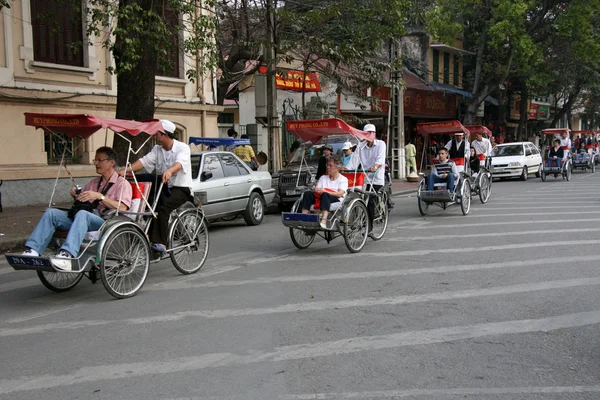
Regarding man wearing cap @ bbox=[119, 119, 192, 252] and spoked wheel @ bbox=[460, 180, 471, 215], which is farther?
spoked wheel @ bbox=[460, 180, 471, 215]

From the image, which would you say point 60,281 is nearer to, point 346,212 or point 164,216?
point 164,216

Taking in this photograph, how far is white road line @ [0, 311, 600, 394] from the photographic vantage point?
4465 mm

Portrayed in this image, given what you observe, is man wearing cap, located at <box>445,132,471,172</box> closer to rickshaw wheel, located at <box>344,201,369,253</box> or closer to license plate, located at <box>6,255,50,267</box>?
rickshaw wheel, located at <box>344,201,369,253</box>

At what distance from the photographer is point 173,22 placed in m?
18.0

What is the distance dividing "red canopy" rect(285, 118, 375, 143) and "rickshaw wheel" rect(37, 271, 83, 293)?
4.64 meters

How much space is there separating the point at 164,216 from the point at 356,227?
317 cm

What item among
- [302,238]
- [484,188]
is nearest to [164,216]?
[302,238]

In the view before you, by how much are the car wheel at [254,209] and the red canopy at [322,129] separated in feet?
8.18

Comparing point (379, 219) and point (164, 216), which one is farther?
point (379, 219)

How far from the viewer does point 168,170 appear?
24.7ft

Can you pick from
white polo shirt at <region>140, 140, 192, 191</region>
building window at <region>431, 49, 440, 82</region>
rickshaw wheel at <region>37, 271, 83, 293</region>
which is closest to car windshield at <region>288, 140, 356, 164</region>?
white polo shirt at <region>140, 140, 192, 191</region>

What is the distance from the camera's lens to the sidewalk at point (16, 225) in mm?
10555

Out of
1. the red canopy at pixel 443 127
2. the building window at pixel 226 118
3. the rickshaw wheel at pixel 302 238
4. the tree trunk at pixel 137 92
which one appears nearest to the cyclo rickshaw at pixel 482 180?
the red canopy at pixel 443 127

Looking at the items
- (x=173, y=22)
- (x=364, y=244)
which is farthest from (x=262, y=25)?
(x=364, y=244)
